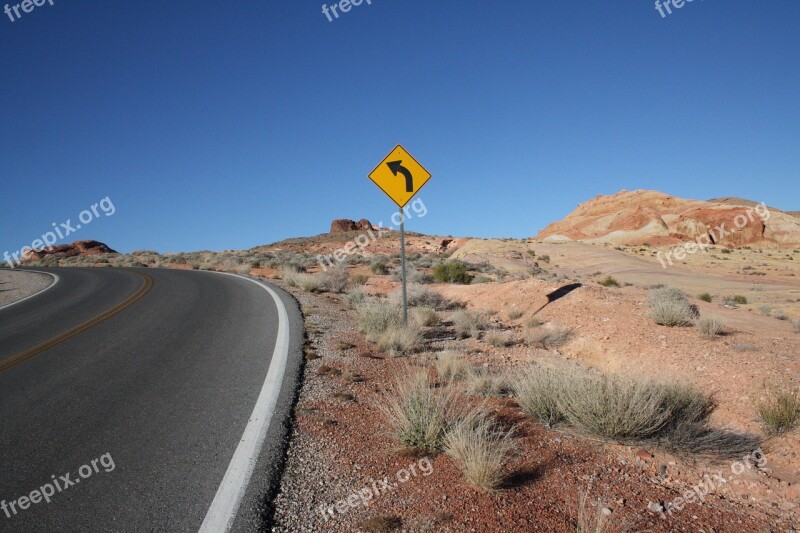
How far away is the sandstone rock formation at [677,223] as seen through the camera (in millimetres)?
55469

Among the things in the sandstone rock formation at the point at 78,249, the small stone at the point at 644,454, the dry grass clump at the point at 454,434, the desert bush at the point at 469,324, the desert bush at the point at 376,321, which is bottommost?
the small stone at the point at 644,454

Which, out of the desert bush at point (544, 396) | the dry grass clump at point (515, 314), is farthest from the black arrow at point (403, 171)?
the dry grass clump at point (515, 314)

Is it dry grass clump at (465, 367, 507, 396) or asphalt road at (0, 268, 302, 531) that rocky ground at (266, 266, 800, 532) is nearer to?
dry grass clump at (465, 367, 507, 396)

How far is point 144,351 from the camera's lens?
7.38 metres

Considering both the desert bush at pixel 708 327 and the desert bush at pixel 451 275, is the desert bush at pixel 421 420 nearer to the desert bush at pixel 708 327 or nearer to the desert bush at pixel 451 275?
the desert bush at pixel 708 327

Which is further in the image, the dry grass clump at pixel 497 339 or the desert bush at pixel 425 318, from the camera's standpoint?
the desert bush at pixel 425 318

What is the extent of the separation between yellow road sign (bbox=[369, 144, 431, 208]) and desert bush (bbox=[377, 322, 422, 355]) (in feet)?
8.17

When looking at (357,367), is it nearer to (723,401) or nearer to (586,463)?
(586,463)

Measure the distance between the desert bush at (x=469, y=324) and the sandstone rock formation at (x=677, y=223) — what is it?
5703cm

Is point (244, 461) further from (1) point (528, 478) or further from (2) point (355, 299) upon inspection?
(2) point (355, 299)

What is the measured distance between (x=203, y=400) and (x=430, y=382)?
2736 millimetres

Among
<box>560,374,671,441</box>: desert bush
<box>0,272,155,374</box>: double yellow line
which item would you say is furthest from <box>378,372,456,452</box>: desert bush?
<box>0,272,155,374</box>: double yellow line

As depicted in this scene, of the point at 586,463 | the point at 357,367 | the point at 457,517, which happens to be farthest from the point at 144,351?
the point at 586,463

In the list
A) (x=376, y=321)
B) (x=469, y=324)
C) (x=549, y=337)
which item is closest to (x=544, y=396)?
(x=376, y=321)
